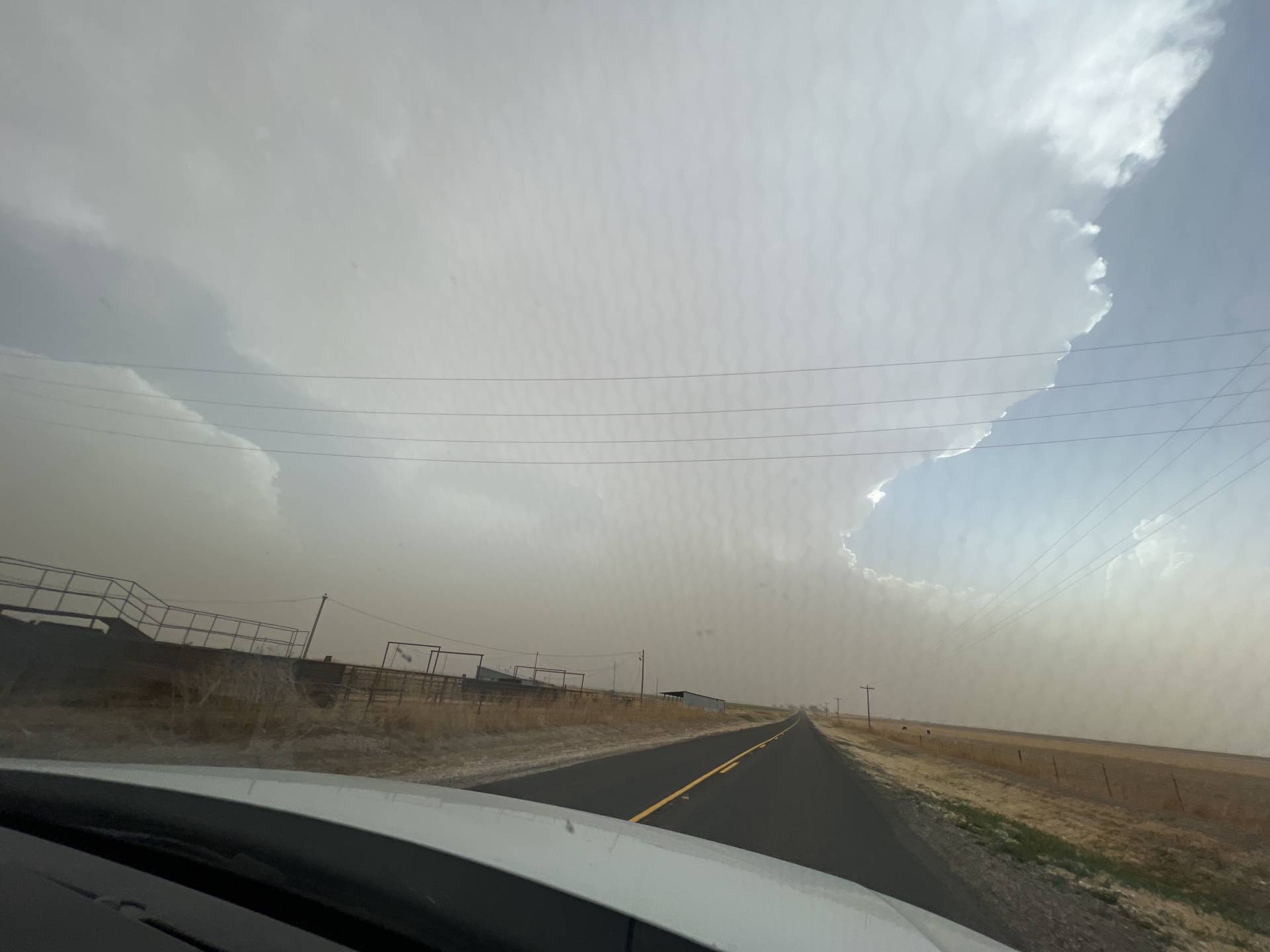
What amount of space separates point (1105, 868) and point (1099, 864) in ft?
0.92

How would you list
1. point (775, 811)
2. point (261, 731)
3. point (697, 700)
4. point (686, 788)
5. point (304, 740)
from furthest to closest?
point (697, 700) → point (261, 731) → point (304, 740) → point (686, 788) → point (775, 811)

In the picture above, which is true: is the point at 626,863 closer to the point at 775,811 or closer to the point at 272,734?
the point at 775,811

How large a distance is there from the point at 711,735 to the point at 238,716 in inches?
1021

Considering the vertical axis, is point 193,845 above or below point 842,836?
above

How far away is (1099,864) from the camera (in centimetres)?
889

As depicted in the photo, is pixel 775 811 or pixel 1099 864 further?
pixel 775 811

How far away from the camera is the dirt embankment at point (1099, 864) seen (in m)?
6.09

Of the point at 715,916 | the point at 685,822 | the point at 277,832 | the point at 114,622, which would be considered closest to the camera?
the point at 715,916

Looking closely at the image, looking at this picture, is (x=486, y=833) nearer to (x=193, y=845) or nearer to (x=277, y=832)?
(x=277, y=832)

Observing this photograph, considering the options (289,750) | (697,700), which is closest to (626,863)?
(289,750)

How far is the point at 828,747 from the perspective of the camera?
3334 centimetres

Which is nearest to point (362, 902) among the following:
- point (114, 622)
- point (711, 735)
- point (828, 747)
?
point (114, 622)

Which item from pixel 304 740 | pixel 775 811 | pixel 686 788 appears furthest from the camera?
pixel 304 740

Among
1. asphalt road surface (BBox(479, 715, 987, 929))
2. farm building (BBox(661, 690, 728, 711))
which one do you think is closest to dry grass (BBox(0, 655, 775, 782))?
asphalt road surface (BBox(479, 715, 987, 929))
